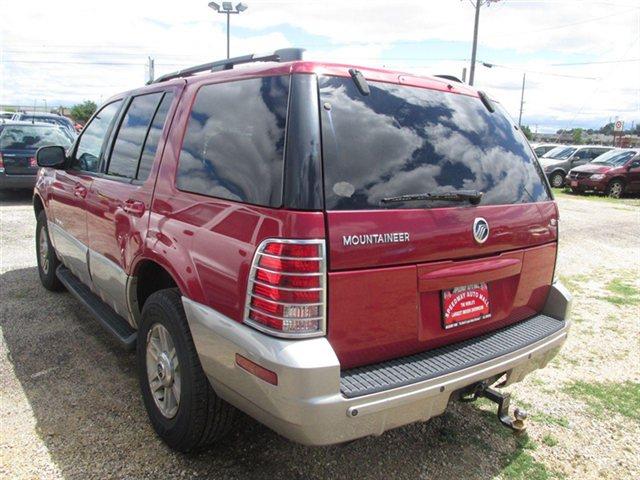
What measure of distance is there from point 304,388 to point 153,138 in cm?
190

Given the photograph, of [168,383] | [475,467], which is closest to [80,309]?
[168,383]

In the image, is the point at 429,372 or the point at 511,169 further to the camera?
the point at 511,169

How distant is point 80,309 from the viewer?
4.94 metres

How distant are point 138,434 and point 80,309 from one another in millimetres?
2287

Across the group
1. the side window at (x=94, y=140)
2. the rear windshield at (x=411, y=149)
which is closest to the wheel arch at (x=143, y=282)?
the side window at (x=94, y=140)

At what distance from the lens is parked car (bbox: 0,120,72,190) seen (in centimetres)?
1073

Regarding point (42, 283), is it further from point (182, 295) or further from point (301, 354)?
point (301, 354)

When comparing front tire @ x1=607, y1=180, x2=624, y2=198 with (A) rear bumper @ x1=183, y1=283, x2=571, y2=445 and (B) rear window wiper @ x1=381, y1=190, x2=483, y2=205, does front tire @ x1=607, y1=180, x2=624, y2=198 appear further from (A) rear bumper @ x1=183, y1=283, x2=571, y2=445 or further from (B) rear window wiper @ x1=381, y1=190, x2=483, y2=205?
(A) rear bumper @ x1=183, y1=283, x2=571, y2=445

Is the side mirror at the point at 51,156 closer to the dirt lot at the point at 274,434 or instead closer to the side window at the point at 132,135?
the side window at the point at 132,135

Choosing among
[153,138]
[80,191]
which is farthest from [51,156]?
[153,138]

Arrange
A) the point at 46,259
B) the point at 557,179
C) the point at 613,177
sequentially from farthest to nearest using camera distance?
the point at 557,179, the point at 613,177, the point at 46,259

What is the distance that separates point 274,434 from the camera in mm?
3092

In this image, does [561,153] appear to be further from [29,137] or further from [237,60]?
[237,60]

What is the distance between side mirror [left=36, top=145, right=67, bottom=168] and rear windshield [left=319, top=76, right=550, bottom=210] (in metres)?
3.09
